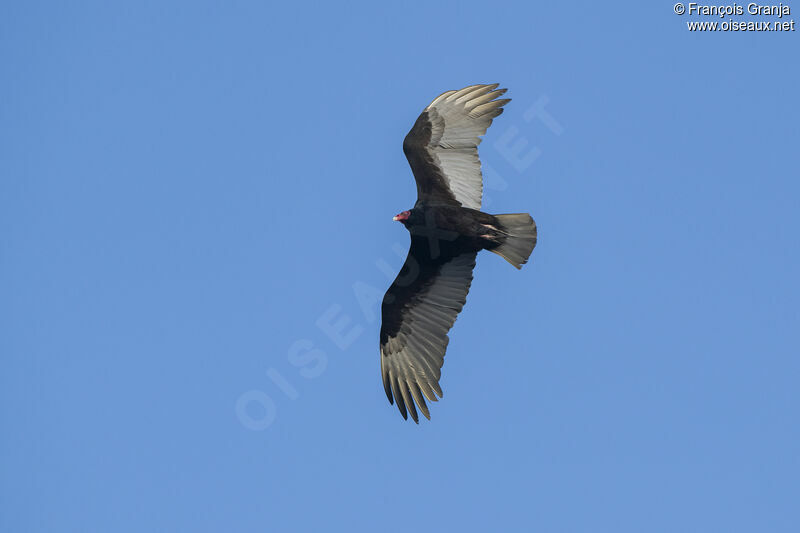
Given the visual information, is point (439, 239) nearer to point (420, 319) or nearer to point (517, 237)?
point (517, 237)

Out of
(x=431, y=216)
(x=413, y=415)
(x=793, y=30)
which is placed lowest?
(x=413, y=415)

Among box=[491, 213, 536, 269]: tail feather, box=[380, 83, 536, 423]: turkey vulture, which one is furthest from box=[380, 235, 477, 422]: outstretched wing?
box=[491, 213, 536, 269]: tail feather

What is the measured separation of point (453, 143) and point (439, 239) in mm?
1140

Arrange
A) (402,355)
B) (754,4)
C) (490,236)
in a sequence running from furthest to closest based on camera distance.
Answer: (754,4), (402,355), (490,236)

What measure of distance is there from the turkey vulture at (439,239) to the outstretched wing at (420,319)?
0.04 ft

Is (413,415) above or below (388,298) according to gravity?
below

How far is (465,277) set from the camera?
36.0 feet

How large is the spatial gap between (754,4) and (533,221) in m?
4.76

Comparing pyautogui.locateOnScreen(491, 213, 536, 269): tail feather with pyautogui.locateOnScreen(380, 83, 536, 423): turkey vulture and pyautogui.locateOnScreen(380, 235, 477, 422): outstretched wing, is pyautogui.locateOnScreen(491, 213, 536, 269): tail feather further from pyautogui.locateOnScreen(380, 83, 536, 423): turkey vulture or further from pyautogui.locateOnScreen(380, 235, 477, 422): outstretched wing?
pyautogui.locateOnScreen(380, 235, 477, 422): outstretched wing

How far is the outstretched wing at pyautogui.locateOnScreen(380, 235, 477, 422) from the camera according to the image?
10829 mm

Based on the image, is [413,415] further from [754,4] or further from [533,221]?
[754,4]

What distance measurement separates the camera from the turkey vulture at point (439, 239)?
10.4m

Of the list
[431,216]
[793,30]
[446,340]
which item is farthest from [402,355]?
[793,30]

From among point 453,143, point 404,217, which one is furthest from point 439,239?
point 453,143
